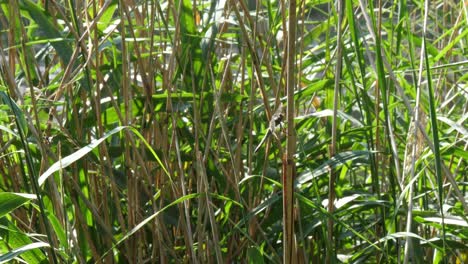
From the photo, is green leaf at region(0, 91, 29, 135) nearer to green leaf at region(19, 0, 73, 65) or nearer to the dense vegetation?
the dense vegetation

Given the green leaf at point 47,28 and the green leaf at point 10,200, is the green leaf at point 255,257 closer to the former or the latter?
the green leaf at point 10,200

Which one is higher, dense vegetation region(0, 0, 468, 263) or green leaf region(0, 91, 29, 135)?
green leaf region(0, 91, 29, 135)

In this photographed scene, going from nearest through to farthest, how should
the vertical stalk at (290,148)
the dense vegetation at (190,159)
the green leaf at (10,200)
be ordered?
the vertical stalk at (290,148) < the green leaf at (10,200) < the dense vegetation at (190,159)

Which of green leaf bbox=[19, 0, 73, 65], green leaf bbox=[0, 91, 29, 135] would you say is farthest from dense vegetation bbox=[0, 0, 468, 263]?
green leaf bbox=[0, 91, 29, 135]

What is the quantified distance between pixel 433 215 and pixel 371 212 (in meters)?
0.19

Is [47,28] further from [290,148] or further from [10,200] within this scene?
[290,148]

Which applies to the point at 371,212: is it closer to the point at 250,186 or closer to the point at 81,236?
the point at 250,186

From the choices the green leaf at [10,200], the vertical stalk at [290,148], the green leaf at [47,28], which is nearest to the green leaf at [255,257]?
the vertical stalk at [290,148]

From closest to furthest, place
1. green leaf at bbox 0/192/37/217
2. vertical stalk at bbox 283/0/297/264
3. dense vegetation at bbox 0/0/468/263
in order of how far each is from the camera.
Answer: vertical stalk at bbox 283/0/297/264
green leaf at bbox 0/192/37/217
dense vegetation at bbox 0/0/468/263

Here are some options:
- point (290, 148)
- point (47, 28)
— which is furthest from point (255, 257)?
point (47, 28)

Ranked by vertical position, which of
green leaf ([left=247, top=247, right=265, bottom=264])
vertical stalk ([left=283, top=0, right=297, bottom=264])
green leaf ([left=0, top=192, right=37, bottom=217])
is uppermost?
vertical stalk ([left=283, top=0, right=297, bottom=264])

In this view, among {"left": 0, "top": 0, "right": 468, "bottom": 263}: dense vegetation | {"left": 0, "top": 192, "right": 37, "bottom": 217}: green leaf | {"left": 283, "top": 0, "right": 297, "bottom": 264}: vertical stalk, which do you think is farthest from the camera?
{"left": 0, "top": 0, "right": 468, "bottom": 263}: dense vegetation

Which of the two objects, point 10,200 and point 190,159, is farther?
point 190,159

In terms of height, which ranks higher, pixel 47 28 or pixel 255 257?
pixel 47 28
